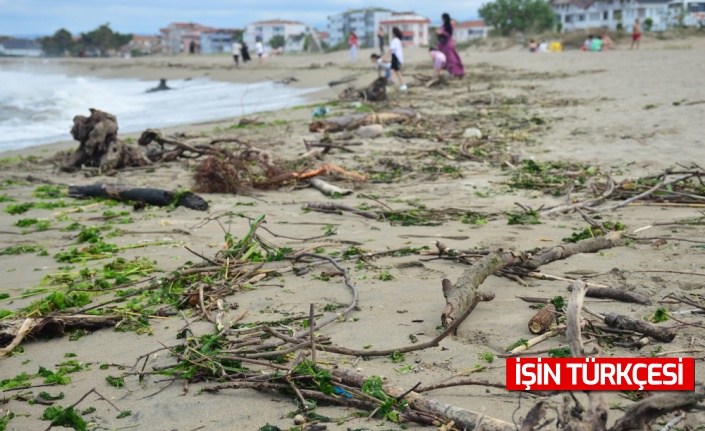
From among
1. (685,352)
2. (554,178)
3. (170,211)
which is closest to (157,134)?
(170,211)

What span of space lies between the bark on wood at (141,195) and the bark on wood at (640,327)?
472 cm

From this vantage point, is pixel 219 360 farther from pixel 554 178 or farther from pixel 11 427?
pixel 554 178

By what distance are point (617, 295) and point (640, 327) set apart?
55 centimetres

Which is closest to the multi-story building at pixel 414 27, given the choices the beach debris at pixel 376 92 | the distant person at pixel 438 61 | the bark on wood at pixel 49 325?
the distant person at pixel 438 61

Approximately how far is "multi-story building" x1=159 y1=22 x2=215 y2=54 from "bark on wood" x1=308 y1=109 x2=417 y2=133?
141 m

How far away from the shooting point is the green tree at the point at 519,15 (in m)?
75.5

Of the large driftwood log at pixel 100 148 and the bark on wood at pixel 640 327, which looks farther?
the large driftwood log at pixel 100 148

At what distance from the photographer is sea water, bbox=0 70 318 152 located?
1692 cm

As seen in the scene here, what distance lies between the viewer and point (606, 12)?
8369 cm

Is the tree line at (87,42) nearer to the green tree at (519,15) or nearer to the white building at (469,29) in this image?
the white building at (469,29)

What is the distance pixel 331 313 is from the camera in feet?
12.9

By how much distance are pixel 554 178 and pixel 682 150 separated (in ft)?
6.88

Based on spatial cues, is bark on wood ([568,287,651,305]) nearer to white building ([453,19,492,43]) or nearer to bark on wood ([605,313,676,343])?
bark on wood ([605,313,676,343])

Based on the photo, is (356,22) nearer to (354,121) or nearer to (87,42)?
(87,42)
